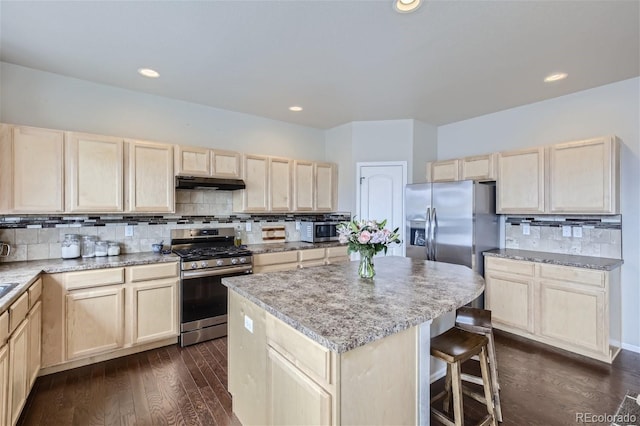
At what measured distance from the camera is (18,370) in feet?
6.51

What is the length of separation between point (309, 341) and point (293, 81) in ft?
8.80

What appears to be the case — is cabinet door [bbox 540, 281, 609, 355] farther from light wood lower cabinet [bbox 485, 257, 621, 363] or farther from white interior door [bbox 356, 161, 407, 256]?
white interior door [bbox 356, 161, 407, 256]

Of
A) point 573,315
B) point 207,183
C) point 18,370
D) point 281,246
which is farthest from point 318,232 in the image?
point 18,370

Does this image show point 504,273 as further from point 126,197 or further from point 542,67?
point 126,197

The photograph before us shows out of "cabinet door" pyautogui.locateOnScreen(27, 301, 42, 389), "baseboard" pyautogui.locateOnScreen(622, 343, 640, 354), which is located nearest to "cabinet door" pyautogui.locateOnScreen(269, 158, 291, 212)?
"cabinet door" pyautogui.locateOnScreen(27, 301, 42, 389)

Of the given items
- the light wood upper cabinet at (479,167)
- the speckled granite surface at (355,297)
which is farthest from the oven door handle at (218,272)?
the light wood upper cabinet at (479,167)

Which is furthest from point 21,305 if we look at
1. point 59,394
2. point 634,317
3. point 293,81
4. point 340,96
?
point 634,317

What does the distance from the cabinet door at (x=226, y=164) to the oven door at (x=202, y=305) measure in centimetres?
117

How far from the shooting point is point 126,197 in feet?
10.2

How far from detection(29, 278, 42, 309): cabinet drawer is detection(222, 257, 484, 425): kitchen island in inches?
58.9

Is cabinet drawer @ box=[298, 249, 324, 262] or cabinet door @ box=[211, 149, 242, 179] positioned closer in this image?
cabinet door @ box=[211, 149, 242, 179]

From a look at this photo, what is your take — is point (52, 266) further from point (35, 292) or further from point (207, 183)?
point (207, 183)

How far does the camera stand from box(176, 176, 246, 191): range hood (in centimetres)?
341

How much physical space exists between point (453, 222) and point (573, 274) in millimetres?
1245
